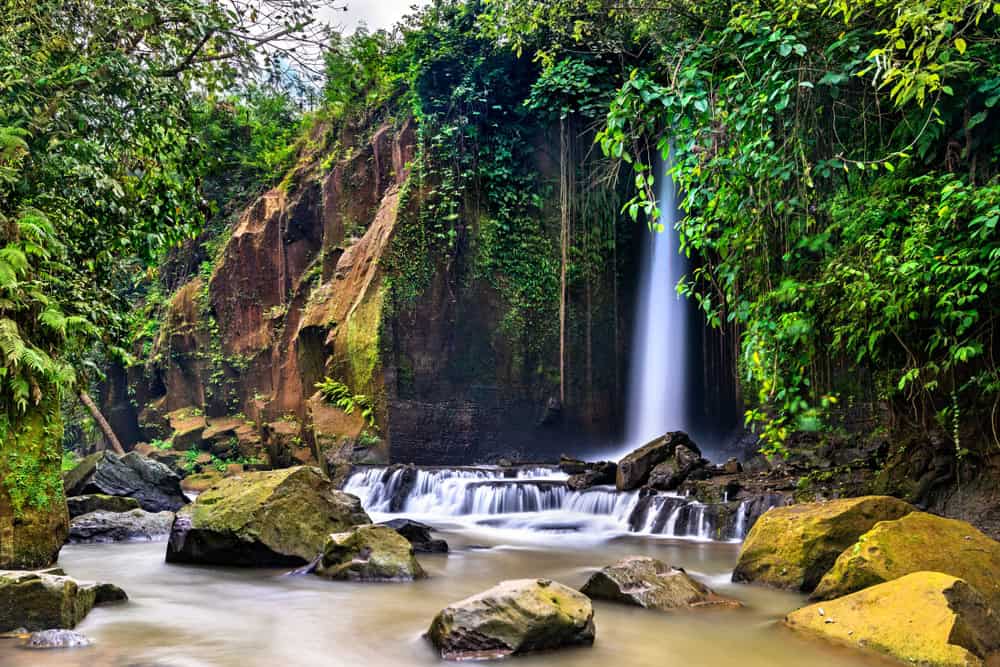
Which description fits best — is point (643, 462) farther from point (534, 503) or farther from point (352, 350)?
point (352, 350)

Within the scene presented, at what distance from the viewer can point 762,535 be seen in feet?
23.2

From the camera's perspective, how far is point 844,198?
295 inches

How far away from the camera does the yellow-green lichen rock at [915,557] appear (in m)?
5.55

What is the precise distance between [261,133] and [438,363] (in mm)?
12387

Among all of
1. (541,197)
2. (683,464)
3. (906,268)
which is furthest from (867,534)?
(541,197)

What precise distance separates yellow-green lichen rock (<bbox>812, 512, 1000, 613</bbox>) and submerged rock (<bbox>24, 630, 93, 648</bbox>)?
4973mm

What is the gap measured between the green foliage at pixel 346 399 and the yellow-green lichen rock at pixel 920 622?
40.1 feet

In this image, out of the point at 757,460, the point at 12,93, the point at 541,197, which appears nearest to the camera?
the point at 12,93

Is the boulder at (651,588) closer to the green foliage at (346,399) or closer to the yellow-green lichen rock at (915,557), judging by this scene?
the yellow-green lichen rock at (915,557)

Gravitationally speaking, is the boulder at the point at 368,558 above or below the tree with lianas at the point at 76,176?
below

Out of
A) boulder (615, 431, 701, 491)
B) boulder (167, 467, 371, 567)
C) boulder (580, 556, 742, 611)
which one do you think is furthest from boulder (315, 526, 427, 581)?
boulder (615, 431, 701, 491)

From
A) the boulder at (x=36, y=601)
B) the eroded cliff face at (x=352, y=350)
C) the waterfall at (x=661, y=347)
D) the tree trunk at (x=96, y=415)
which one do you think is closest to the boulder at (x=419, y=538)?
the tree trunk at (x=96, y=415)

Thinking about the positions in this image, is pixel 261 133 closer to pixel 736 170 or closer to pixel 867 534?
pixel 736 170

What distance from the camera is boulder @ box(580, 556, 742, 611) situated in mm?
6066
